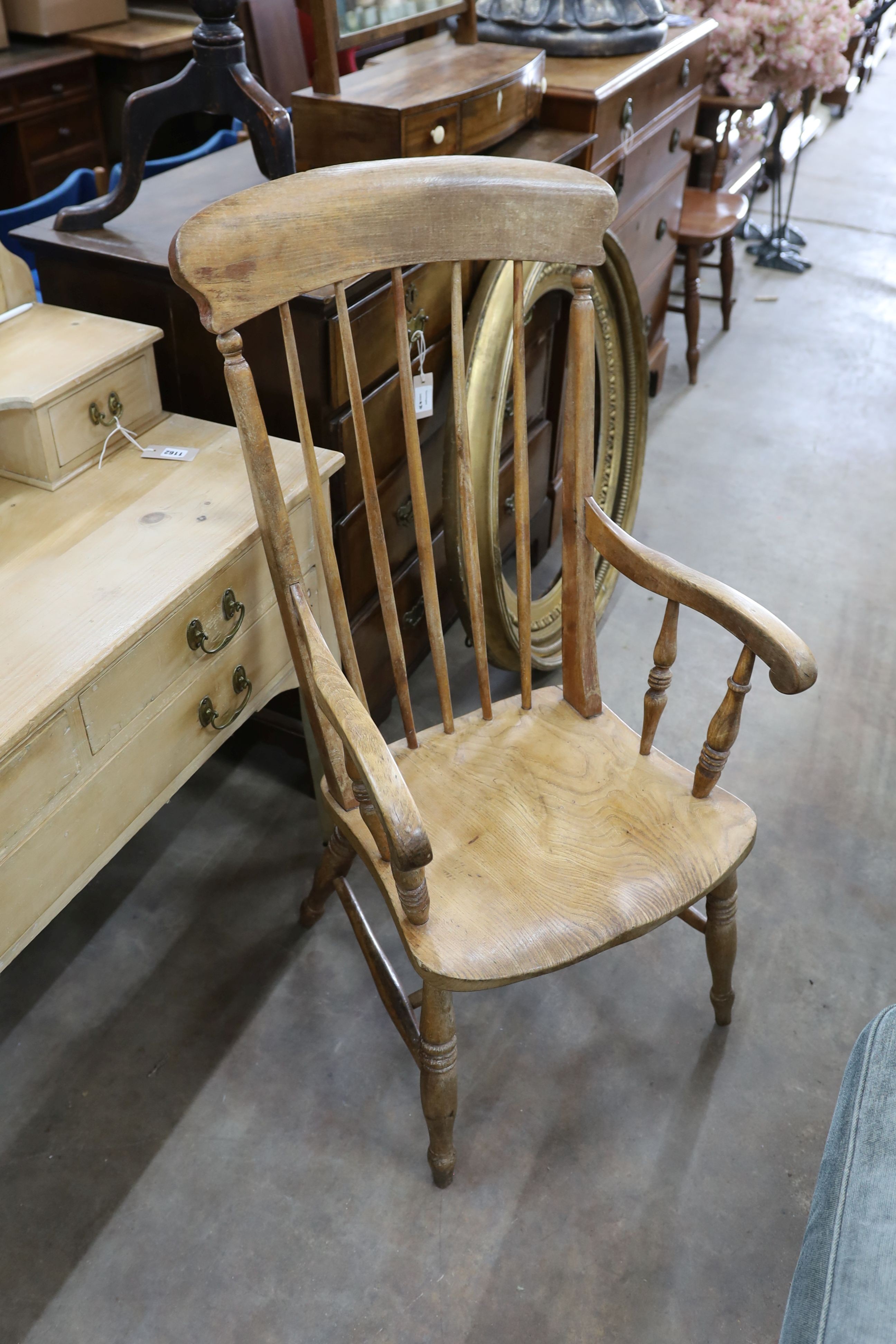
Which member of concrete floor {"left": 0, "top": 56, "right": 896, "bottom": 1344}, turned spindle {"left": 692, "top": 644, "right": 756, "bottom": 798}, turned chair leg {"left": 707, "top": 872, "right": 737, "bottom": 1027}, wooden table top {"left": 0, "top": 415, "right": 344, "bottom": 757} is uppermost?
wooden table top {"left": 0, "top": 415, "right": 344, "bottom": 757}

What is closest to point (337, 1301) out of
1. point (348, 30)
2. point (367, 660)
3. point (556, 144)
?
point (367, 660)

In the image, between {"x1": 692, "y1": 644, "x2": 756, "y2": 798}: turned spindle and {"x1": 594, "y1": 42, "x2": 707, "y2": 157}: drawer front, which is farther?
{"x1": 594, "y1": 42, "x2": 707, "y2": 157}: drawer front

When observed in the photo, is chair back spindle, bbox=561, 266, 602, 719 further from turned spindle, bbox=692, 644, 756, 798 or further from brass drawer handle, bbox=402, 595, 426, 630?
brass drawer handle, bbox=402, 595, 426, 630

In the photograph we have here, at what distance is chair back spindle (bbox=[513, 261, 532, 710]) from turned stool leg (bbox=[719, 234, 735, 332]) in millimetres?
2446

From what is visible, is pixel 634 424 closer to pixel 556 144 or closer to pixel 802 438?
pixel 556 144

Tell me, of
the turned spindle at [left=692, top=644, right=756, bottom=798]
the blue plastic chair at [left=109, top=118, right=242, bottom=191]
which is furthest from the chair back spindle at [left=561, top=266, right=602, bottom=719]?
the blue plastic chair at [left=109, top=118, right=242, bottom=191]

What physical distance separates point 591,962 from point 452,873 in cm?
60

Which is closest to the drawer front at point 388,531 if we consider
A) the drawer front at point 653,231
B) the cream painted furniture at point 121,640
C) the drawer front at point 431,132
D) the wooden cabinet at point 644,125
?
the cream painted furniture at point 121,640

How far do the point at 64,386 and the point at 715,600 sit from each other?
928mm

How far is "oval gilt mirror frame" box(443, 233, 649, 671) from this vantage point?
74.4 inches

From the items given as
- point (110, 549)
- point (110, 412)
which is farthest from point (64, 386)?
point (110, 549)

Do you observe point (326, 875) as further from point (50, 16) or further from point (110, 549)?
point (50, 16)

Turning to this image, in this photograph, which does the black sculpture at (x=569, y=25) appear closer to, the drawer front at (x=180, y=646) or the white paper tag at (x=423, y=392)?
the white paper tag at (x=423, y=392)

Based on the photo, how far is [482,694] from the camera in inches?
60.9
